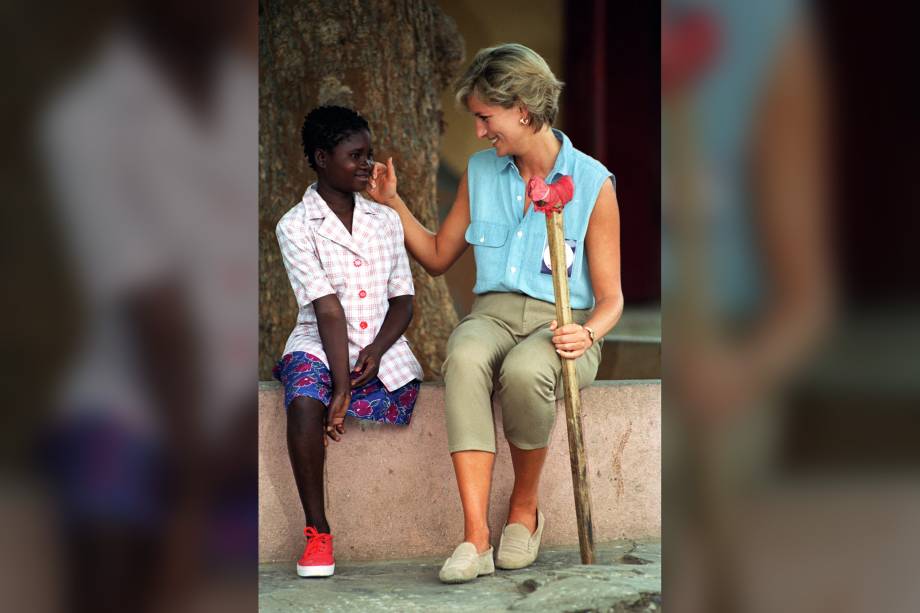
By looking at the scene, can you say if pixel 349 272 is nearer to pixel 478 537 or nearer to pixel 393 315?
pixel 393 315

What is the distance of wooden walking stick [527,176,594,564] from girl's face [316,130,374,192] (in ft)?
1.73

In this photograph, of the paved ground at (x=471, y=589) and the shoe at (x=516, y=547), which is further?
the shoe at (x=516, y=547)

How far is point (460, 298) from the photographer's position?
599 cm

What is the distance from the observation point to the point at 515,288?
3.17 meters

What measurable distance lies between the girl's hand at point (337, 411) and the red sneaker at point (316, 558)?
0.24m

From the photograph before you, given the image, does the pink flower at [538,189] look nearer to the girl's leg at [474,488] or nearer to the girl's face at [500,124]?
the girl's face at [500,124]

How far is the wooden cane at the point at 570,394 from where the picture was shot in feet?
9.36

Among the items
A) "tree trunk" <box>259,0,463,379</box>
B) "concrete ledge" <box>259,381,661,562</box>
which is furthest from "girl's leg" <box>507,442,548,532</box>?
"tree trunk" <box>259,0,463,379</box>

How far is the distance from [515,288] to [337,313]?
20.1 inches
